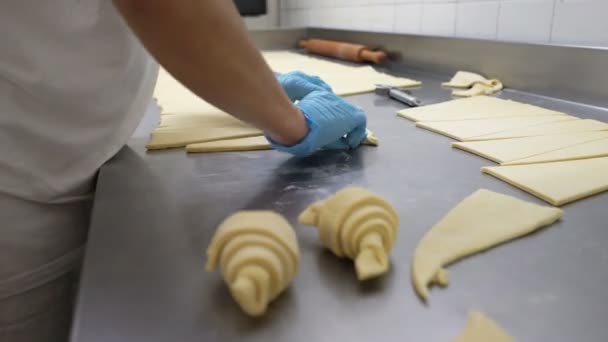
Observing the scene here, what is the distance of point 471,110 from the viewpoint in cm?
111

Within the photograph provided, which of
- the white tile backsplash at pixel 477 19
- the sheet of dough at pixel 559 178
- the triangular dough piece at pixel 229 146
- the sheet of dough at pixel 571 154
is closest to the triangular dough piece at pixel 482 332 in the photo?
the sheet of dough at pixel 559 178

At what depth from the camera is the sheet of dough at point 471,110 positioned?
3.45ft

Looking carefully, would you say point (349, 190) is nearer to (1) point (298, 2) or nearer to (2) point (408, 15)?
(2) point (408, 15)

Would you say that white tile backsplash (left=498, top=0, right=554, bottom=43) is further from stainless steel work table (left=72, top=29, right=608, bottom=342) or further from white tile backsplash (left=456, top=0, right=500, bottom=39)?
stainless steel work table (left=72, top=29, right=608, bottom=342)

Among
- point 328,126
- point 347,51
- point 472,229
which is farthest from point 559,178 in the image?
point 347,51

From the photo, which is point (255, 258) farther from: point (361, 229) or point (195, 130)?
point (195, 130)

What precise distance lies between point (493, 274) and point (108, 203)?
47cm

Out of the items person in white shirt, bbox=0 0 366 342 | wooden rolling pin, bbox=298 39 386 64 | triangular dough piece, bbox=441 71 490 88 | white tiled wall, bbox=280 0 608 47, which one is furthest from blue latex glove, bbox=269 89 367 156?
wooden rolling pin, bbox=298 39 386 64

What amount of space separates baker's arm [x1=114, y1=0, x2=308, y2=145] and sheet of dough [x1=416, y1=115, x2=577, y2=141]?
16.0 inches

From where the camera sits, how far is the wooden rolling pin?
6.18 ft

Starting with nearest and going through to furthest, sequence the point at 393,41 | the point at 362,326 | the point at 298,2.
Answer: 1. the point at 362,326
2. the point at 393,41
3. the point at 298,2

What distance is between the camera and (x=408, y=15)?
2.00 metres

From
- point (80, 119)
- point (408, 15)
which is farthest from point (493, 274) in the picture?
point (408, 15)

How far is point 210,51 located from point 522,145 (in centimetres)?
58
